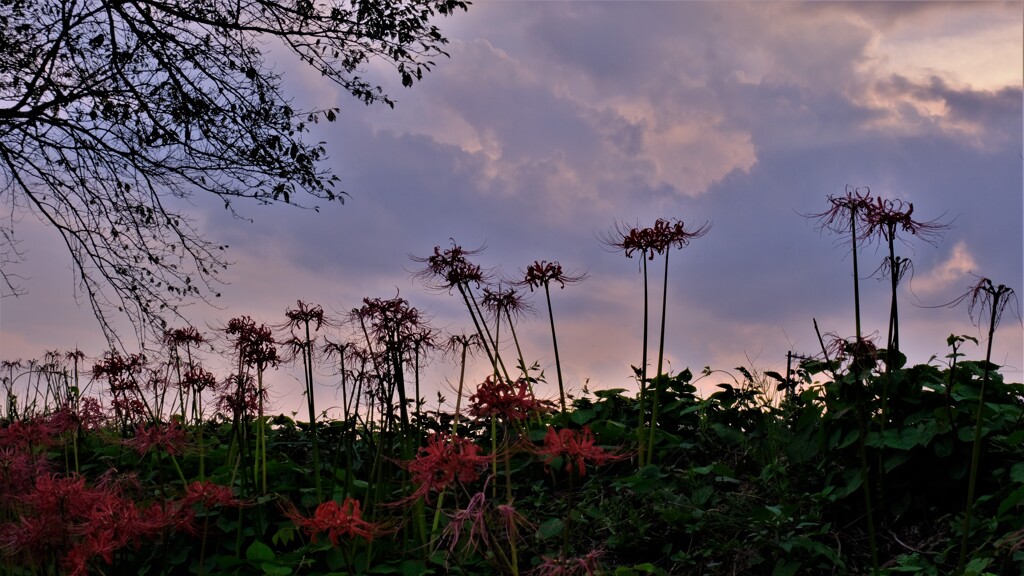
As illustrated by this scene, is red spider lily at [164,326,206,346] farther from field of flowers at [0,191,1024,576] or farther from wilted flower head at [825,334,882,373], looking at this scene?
wilted flower head at [825,334,882,373]

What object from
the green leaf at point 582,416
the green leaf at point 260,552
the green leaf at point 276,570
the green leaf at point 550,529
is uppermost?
the green leaf at point 582,416

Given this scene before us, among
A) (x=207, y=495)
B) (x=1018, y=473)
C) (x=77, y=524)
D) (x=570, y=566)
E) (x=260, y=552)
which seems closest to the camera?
(x=570, y=566)

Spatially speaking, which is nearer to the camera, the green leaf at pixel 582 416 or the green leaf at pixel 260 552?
the green leaf at pixel 260 552

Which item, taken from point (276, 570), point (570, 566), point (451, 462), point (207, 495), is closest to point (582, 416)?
point (276, 570)

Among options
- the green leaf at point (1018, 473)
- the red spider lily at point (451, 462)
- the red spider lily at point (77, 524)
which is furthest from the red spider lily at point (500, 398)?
the green leaf at point (1018, 473)

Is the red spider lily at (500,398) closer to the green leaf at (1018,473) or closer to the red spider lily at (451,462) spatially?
the red spider lily at (451,462)

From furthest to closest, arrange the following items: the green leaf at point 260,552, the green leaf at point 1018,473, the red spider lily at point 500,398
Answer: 1. the green leaf at point 260,552
2. the green leaf at point 1018,473
3. the red spider lily at point 500,398

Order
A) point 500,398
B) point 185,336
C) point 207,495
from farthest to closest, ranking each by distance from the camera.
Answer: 1. point 185,336
2. point 207,495
3. point 500,398

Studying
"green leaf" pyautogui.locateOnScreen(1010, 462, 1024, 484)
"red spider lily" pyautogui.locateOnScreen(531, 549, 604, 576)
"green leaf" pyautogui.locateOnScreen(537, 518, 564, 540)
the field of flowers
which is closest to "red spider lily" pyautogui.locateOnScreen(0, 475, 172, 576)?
the field of flowers

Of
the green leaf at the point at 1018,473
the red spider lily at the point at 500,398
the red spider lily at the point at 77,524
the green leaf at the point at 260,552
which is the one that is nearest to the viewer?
the red spider lily at the point at 500,398

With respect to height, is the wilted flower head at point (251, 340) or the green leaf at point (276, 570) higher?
the wilted flower head at point (251, 340)

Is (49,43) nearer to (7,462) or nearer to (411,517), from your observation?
(7,462)

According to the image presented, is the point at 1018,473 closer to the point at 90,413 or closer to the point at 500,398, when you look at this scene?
the point at 500,398

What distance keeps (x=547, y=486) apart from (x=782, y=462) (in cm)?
162
